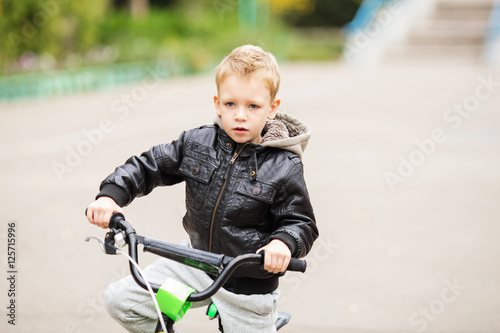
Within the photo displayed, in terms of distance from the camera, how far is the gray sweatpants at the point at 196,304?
2.46 meters

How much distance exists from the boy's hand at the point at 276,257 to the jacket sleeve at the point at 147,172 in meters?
0.61

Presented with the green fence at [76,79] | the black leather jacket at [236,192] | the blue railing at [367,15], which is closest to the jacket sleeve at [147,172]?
the black leather jacket at [236,192]

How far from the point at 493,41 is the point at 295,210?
73.9 feet

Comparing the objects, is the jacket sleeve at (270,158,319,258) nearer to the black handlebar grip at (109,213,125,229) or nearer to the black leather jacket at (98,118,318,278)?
the black leather jacket at (98,118,318,278)

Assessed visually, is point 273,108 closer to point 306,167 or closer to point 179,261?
point 179,261

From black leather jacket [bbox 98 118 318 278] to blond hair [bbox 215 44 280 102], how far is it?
25 centimetres

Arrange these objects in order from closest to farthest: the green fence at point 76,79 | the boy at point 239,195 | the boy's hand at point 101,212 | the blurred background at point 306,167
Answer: the boy's hand at point 101,212 → the boy at point 239,195 → the blurred background at point 306,167 → the green fence at point 76,79

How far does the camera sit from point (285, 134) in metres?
2.59

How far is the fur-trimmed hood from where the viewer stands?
98.3 inches

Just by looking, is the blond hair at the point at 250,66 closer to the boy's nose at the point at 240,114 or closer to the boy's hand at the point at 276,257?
the boy's nose at the point at 240,114

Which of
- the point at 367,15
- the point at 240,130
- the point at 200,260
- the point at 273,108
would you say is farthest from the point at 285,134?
the point at 367,15

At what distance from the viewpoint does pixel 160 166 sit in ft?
8.63

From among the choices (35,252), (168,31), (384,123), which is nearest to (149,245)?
(35,252)

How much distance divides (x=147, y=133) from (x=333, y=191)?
3.88 m
